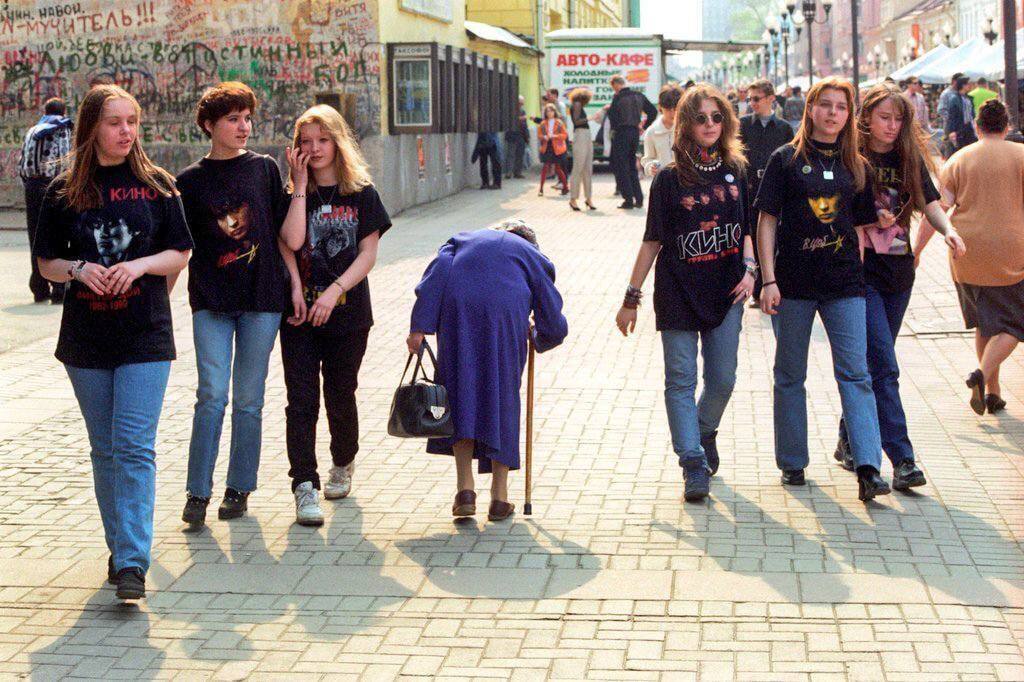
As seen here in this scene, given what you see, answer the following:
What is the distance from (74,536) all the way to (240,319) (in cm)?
112

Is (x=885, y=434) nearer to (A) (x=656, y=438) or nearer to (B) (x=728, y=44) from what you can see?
(A) (x=656, y=438)

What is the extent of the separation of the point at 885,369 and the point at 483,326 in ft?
6.20

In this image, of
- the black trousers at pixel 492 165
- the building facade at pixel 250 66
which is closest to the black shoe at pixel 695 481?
the building facade at pixel 250 66

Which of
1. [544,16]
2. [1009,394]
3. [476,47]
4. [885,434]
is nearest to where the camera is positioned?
[885,434]

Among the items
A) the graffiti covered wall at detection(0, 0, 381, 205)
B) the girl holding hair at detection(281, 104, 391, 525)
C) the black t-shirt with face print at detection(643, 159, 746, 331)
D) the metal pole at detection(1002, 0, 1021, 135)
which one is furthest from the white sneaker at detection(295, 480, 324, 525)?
the graffiti covered wall at detection(0, 0, 381, 205)

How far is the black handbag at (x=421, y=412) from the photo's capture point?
603cm

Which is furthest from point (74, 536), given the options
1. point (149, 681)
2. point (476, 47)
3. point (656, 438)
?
point (476, 47)

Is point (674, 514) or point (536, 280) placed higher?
point (536, 280)

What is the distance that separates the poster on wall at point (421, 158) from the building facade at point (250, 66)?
0.02 metres

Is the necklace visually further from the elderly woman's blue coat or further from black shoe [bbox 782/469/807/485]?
black shoe [bbox 782/469/807/485]

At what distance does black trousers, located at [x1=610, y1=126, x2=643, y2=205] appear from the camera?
22.2 meters

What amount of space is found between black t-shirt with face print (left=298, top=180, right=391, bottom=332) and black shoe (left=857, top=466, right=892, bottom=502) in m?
2.25

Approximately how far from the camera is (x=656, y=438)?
25.7 feet

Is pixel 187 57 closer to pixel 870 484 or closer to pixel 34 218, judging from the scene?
pixel 34 218
